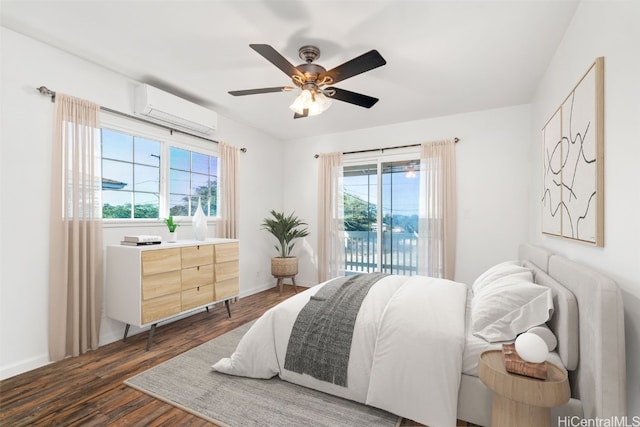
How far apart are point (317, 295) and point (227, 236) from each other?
225 cm

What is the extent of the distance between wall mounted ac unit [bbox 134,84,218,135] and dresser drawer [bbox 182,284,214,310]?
1.89 m

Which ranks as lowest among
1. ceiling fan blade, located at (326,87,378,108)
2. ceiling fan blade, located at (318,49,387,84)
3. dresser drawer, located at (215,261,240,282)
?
dresser drawer, located at (215,261,240,282)

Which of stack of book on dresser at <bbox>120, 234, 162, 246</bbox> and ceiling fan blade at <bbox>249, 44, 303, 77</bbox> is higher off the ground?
ceiling fan blade at <bbox>249, 44, 303, 77</bbox>

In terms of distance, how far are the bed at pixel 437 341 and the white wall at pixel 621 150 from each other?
13cm

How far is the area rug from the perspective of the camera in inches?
70.9

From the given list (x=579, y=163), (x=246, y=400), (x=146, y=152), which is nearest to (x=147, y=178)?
(x=146, y=152)

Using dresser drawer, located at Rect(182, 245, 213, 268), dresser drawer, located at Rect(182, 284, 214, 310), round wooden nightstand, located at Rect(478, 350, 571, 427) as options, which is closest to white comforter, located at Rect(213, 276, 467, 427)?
round wooden nightstand, located at Rect(478, 350, 571, 427)

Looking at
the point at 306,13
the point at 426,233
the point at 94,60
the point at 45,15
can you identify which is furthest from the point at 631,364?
the point at 94,60

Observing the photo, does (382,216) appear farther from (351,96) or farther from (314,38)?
(314,38)

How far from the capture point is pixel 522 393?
4.25ft

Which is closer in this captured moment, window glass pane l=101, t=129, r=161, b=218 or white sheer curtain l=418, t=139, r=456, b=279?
window glass pane l=101, t=129, r=161, b=218

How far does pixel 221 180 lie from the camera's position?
4211 millimetres

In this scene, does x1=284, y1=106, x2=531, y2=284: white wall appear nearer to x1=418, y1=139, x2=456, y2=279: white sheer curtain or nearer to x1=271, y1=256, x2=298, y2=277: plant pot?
x1=418, y1=139, x2=456, y2=279: white sheer curtain

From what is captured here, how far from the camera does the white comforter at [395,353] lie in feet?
5.60
